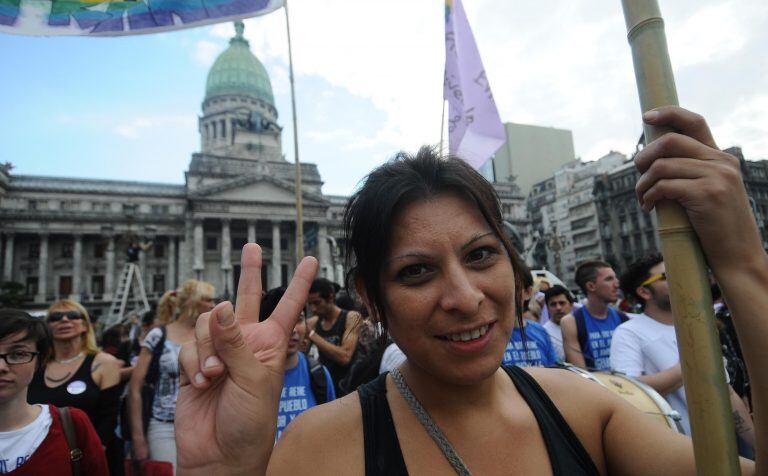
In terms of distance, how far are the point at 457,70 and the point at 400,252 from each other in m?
5.48

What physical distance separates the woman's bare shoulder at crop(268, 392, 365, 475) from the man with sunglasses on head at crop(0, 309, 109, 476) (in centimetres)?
216

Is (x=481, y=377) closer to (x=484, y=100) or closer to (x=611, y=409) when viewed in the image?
(x=611, y=409)

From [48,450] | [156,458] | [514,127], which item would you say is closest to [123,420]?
[156,458]

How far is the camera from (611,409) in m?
1.50

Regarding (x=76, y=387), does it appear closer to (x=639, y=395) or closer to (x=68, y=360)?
(x=68, y=360)

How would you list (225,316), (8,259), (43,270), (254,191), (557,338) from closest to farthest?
(225,316) → (557,338) → (8,259) → (43,270) → (254,191)

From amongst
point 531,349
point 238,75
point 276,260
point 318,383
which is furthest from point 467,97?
point 238,75

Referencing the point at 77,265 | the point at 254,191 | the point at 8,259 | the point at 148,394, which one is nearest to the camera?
the point at 148,394

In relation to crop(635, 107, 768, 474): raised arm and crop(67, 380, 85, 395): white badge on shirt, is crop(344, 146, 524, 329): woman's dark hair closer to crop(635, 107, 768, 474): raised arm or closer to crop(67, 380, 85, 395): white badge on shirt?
crop(635, 107, 768, 474): raised arm

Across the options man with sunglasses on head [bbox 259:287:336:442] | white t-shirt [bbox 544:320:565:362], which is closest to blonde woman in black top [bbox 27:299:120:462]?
man with sunglasses on head [bbox 259:287:336:442]

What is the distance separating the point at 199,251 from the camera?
39.0 meters

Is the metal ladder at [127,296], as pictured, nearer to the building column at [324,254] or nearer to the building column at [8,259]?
the building column at [8,259]

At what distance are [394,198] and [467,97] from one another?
17.1ft

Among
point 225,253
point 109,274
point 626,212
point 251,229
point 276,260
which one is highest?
point 626,212
